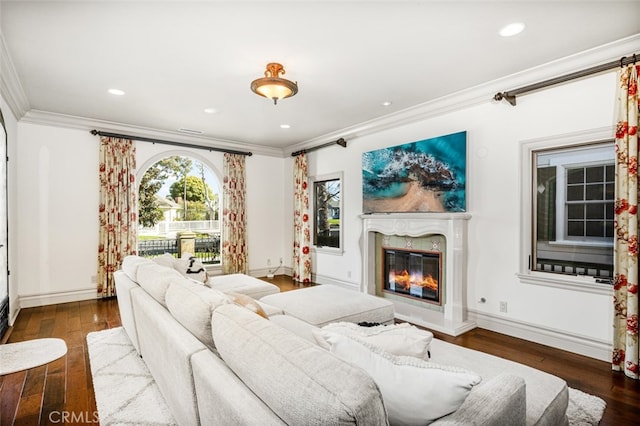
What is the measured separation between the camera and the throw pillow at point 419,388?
3.32ft

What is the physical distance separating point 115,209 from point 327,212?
3.53 meters

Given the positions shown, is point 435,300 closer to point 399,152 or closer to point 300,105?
point 399,152

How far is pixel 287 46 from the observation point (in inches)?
110

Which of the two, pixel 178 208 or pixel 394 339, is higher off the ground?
pixel 178 208

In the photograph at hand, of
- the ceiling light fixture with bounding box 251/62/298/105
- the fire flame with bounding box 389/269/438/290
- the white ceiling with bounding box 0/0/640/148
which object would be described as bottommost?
the fire flame with bounding box 389/269/438/290

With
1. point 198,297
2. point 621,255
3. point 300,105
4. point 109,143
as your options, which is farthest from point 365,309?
point 109,143

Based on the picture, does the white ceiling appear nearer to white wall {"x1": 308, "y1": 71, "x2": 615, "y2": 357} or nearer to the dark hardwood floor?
white wall {"x1": 308, "y1": 71, "x2": 615, "y2": 357}

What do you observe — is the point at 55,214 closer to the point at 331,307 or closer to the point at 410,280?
the point at 331,307

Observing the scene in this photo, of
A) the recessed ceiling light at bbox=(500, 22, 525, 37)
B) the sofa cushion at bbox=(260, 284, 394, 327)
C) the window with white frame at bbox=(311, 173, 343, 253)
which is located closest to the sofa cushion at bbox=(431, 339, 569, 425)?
the sofa cushion at bbox=(260, 284, 394, 327)

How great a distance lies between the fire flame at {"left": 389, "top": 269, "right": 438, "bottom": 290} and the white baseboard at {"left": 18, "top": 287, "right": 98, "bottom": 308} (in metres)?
4.58

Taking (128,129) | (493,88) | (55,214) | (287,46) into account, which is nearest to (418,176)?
(493,88)

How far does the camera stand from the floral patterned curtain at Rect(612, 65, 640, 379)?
8.64 feet

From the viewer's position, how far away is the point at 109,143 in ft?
16.7

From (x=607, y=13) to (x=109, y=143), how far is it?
20.0 ft
